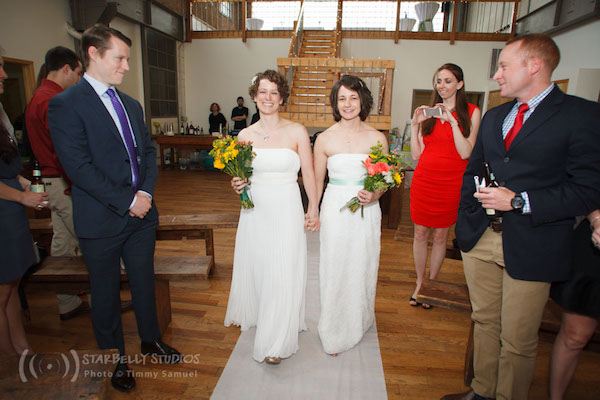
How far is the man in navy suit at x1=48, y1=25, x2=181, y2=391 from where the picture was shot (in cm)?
186

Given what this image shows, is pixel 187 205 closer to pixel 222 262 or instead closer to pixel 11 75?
pixel 222 262

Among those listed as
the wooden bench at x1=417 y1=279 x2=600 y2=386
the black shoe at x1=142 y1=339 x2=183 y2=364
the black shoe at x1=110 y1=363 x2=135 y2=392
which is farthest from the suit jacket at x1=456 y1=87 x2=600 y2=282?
the black shoe at x1=110 y1=363 x2=135 y2=392

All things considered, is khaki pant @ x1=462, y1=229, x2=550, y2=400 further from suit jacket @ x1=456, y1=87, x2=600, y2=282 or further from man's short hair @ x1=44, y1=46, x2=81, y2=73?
man's short hair @ x1=44, y1=46, x2=81, y2=73

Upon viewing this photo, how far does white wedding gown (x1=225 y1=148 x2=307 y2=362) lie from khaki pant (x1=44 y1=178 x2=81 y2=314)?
1.52m

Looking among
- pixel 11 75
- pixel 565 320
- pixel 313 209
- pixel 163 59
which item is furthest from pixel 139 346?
pixel 163 59

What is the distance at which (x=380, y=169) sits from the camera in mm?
2238

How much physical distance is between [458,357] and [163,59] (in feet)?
39.3

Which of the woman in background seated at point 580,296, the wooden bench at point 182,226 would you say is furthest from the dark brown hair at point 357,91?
the wooden bench at point 182,226

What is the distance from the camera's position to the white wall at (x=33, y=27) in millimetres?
6477

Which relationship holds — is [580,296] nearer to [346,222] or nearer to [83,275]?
[346,222]

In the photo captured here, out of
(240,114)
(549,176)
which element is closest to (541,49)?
(549,176)

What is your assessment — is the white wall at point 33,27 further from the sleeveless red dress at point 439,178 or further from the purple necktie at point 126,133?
the sleeveless red dress at point 439,178

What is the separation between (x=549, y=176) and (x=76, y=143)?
7.48 ft

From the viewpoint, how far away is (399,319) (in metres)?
3.05
